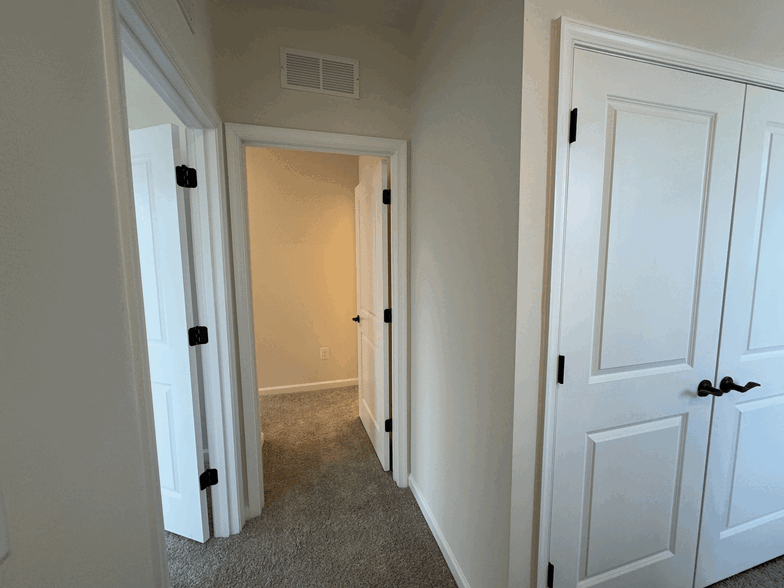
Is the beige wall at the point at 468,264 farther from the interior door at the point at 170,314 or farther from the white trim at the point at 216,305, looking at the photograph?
the interior door at the point at 170,314

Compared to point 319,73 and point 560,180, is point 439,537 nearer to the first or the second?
point 560,180

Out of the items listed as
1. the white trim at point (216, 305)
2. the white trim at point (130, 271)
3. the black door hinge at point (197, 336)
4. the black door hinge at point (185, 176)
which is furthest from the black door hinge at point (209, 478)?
the black door hinge at point (185, 176)

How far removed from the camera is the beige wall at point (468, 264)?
3.52 ft

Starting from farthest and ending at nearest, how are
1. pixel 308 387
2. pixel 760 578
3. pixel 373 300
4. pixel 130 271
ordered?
pixel 308 387, pixel 373 300, pixel 760 578, pixel 130 271

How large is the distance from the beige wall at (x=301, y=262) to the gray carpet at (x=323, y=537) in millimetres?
1173

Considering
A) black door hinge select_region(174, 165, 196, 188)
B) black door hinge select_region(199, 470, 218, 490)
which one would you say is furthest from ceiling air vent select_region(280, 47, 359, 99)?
black door hinge select_region(199, 470, 218, 490)

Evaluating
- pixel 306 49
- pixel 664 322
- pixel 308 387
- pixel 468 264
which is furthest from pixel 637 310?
pixel 308 387

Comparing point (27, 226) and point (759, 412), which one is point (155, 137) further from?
point (759, 412)

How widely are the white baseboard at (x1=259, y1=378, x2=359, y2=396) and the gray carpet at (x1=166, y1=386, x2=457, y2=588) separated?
1.02 metres

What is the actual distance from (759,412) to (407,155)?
2.04 metres

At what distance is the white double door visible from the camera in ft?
3.49

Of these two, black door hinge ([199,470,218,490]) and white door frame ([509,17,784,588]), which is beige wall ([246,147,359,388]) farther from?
white door frame ([509,17,784,588])

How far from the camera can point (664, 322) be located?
3.86 feet

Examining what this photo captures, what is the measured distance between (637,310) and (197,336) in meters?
1.85
